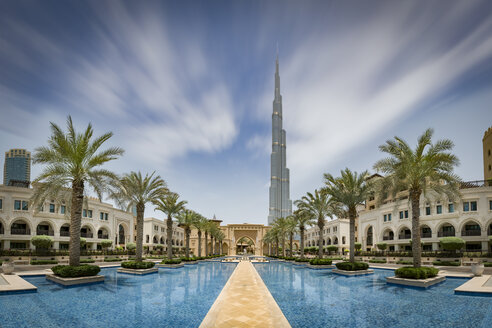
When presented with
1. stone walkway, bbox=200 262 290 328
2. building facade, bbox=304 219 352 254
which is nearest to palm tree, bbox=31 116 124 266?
stone walkway, bbox=200 262 290 328

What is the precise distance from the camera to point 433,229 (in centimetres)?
4050

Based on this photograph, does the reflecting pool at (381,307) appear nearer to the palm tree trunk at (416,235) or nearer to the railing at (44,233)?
the palm tree trunk at (416,235)

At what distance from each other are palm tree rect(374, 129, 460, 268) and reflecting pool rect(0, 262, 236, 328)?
13661mm

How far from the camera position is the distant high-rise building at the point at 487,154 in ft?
164

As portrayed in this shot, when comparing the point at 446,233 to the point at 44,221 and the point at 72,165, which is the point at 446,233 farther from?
the point at 44,221

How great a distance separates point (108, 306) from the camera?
12125 mm

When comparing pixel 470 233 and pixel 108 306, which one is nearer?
pixel 108 306

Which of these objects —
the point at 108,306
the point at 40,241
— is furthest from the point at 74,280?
the point at 40,241

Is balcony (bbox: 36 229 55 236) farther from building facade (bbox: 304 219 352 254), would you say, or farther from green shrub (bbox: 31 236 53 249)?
building facade (bbox: 304 219 352 254)

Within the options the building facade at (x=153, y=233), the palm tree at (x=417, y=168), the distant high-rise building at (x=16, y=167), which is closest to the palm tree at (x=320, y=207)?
the palm tree at (x=417, y=168)

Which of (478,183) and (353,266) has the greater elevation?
(478,183)

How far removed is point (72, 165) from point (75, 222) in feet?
11.9

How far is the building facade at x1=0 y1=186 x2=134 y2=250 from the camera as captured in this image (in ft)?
120

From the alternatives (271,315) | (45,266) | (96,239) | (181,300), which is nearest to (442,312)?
(271,315)
